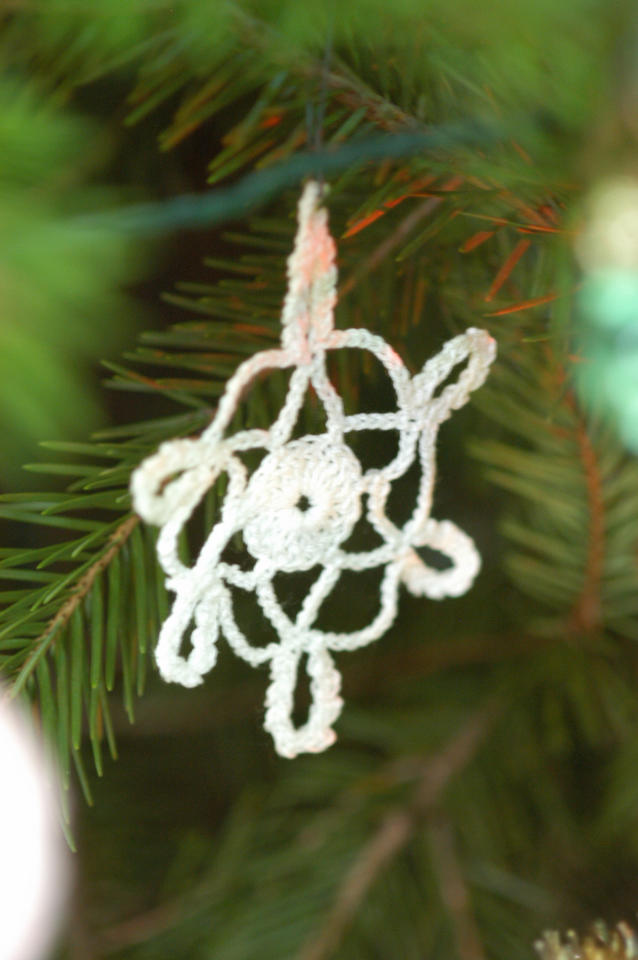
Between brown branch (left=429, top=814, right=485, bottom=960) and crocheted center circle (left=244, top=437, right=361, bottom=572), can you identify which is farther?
brown branch (left=429, top=814, right=485, bottom=960)

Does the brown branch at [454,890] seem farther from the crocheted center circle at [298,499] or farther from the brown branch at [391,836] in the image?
the crocheted center circle at [298,499]

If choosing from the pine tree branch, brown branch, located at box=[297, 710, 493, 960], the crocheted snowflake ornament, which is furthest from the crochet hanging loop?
brown branch, located at box=[297, 710, 493, 960]

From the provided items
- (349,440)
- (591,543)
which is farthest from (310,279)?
(591,543)


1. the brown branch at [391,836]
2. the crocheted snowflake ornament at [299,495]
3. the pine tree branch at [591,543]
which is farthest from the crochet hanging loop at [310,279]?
the brown branch at [391,836]

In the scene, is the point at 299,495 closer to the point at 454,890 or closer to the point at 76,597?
the point at 76,597

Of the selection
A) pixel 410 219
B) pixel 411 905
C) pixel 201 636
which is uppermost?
pixel 410 219

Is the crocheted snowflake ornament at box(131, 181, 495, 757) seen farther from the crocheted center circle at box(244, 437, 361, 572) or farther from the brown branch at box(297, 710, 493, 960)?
the brown branch at box(297, 710, 493, 960)

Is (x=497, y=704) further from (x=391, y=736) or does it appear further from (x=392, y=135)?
(x=392, y=135)

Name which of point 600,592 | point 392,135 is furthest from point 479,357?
point 600,592
